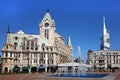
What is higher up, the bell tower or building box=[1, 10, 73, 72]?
the bell tower

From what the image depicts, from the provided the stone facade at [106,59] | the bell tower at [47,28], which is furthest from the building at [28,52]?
the stone facade at [106,59]

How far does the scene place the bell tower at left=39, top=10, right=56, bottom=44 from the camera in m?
122

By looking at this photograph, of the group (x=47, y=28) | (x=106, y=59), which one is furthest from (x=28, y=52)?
(x=106, y=59)

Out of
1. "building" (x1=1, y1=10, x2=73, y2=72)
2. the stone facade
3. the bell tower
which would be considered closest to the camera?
"building" (x1=1, y1=10, x2=73, y2=72)

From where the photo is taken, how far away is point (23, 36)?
116 metres

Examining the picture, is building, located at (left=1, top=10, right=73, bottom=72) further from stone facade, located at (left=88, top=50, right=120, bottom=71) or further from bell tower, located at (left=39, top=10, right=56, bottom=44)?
stone facade, located at (left=88, top=50, right=120, bottom=71)

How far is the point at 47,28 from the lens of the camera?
123 metres

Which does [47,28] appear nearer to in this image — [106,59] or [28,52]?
[28,52]

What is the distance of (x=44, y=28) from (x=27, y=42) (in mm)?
13362

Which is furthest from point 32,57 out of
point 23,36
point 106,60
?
point 106,60

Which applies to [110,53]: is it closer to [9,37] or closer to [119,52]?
[119,52]

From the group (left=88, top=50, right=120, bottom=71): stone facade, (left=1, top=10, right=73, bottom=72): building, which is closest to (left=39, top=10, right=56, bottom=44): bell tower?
(left=1, top=10, right=73, bottom=72): building

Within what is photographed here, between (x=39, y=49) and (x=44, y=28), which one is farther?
(x=44, y=28)

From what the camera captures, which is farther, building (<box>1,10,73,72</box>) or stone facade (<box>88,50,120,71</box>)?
stone facade (<box>88,50,120,71</box>)
